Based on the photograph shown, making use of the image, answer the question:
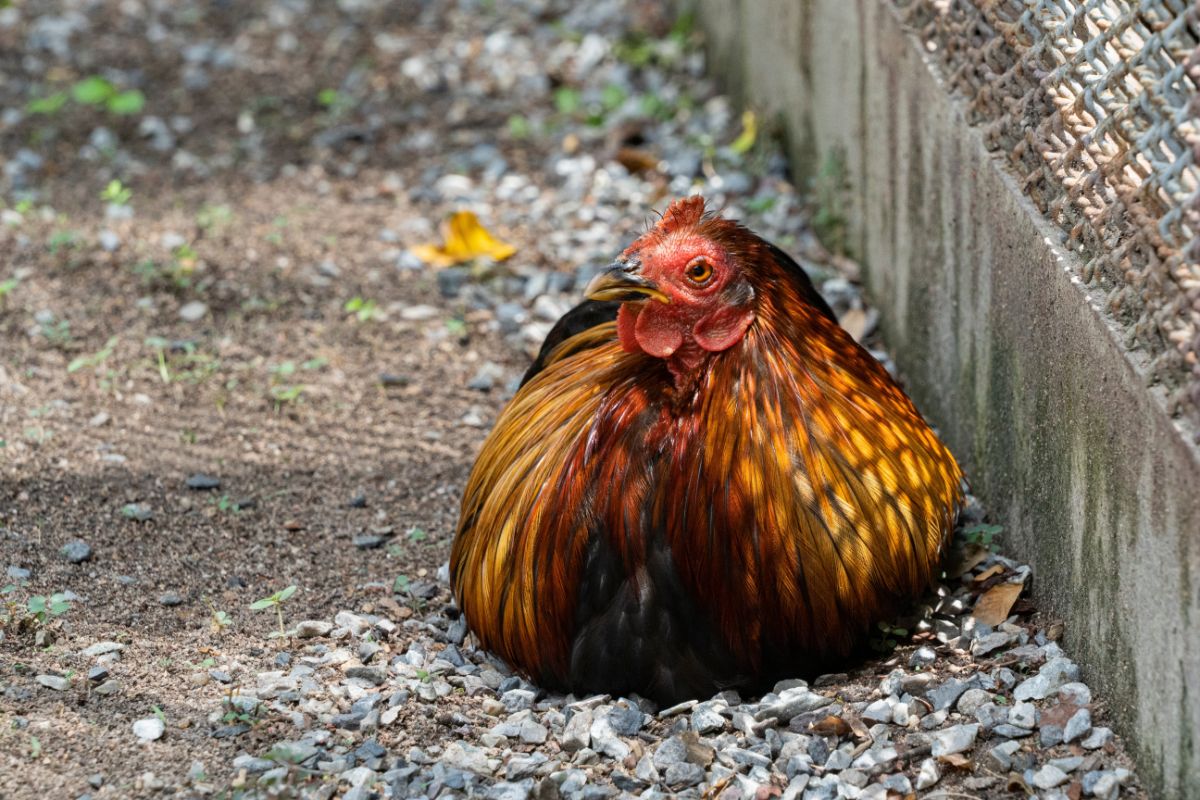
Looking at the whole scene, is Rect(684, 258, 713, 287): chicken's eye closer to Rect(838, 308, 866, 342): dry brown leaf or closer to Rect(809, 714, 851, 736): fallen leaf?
Rect(809, 714, 851, 736): fallen leaf

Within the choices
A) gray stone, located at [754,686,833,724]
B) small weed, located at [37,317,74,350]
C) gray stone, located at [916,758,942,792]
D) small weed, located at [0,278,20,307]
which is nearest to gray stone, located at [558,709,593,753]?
gray stone, located at [754,686,833,724]

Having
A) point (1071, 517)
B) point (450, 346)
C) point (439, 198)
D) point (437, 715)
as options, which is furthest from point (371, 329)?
point (1071, 517)

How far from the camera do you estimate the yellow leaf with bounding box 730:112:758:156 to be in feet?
22.5

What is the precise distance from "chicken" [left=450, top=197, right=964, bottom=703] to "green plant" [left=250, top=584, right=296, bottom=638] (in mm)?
586

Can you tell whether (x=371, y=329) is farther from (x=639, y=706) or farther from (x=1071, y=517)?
(x=1071, y=517)

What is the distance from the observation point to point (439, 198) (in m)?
6.91

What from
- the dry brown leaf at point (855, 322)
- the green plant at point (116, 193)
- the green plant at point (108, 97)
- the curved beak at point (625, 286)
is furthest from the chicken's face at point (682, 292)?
the green plant at point (108, 97)

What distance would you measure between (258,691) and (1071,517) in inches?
77.0

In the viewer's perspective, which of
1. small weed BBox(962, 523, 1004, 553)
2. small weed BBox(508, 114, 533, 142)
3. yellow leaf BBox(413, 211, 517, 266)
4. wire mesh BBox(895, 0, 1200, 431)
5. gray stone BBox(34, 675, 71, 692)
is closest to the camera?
wire mesh BBox(895, 0, 1200, 431)

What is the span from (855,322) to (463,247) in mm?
1783

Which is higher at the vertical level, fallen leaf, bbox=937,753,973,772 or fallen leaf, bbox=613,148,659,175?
fallen leaf, bbox=613,148,659,175

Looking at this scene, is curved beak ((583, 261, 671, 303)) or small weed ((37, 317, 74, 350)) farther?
small weed ((37, 317, 74, 350))

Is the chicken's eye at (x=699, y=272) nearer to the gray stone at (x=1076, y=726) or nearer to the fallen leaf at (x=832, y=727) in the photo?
the fallen leaf at (x=832, y=727)

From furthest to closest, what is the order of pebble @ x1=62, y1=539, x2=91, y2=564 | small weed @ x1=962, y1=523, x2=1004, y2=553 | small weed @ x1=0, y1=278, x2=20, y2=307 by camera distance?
small weed @ x1=0, y1=278, x2=20, y2=307 < pebble @ x1=62, y1=539, x2=91, y2=564 < small weed @ x1=962, y1=523, x2=1004, y2=553
